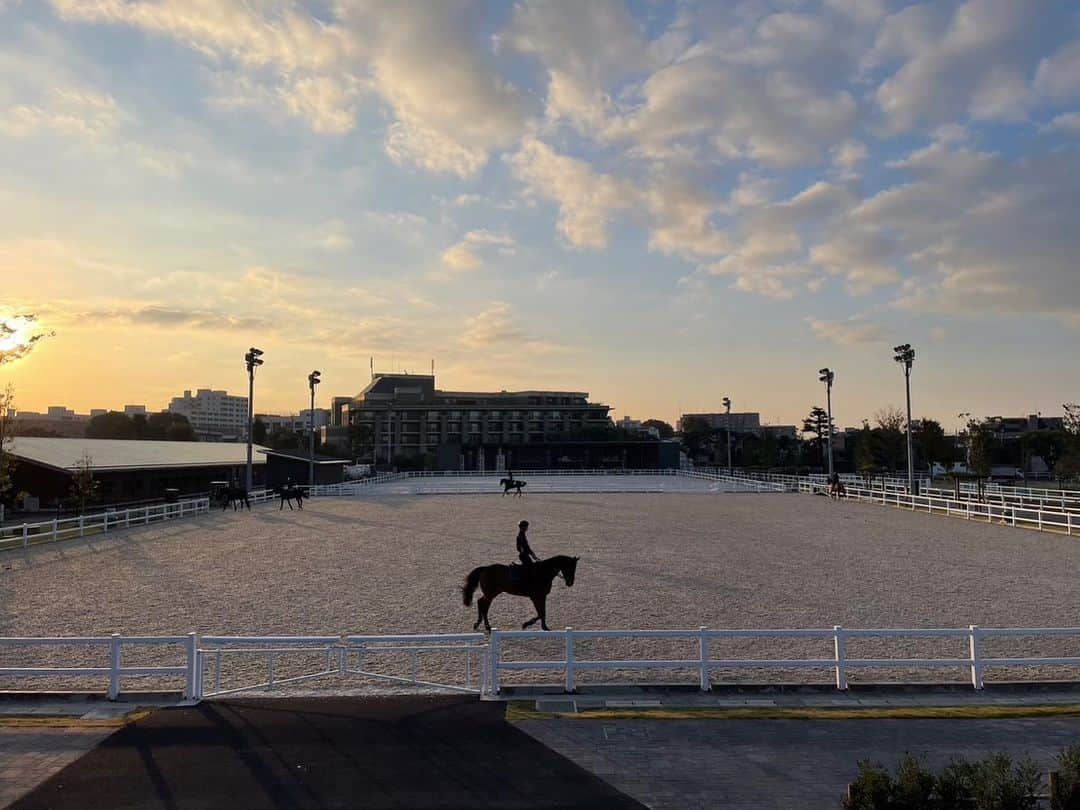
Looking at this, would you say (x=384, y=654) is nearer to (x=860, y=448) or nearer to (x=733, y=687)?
(x=733, y=687)

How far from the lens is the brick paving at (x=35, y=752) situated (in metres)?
7.38

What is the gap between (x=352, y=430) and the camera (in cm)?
12800

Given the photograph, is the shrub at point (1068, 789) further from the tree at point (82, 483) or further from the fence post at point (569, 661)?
the tree at point (82, 483)

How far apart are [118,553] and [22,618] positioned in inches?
431

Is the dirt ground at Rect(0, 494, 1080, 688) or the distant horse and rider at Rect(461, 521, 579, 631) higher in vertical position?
the distant horse and rider at Rect(461, 521, 579, 631)

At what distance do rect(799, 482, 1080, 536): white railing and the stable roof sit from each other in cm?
4794

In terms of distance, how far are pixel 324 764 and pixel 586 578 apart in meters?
12.9

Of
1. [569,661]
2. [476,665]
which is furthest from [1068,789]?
[476,665]

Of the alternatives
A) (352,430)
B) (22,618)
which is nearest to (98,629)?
Result: (22,618)

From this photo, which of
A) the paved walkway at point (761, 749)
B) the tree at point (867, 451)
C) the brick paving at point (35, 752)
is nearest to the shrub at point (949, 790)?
the paved walkway at point (761, 749)

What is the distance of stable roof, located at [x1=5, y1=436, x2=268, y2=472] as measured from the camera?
132 ft

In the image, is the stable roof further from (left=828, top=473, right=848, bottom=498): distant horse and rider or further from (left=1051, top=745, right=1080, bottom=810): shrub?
(left=828, top=473, right=848, bottom=498): distant horse and rider

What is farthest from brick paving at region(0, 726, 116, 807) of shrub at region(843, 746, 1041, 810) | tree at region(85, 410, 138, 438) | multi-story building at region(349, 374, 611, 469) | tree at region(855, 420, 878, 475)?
multi-story building at region(349, 374, 611, 469)

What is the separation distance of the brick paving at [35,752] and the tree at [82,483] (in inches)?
1197
